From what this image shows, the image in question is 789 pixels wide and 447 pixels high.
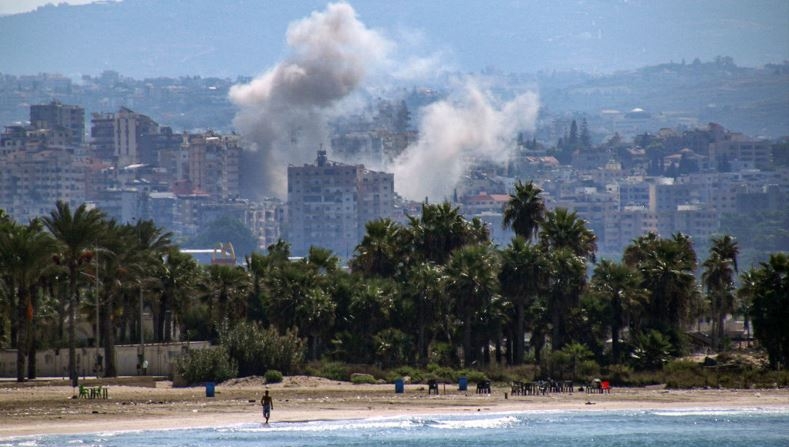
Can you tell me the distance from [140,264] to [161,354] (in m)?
4.61

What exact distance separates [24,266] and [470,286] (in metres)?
19.4

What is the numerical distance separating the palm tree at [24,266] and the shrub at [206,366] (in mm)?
5895

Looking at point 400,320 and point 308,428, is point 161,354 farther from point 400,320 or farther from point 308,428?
point 308,428

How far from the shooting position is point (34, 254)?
7256 centimetres

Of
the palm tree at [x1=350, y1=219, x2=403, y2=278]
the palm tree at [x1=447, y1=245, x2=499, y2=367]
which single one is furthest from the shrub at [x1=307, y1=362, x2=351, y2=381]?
the palm tree at [x1=350, y1=219, x2=403, y2=278]

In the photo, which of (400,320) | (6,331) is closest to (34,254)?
(6,331)

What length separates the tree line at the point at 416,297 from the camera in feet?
262

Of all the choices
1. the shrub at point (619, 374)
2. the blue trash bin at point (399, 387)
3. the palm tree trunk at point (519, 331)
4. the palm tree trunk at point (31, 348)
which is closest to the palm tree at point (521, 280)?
the palm tree trunk at point (519, 331)

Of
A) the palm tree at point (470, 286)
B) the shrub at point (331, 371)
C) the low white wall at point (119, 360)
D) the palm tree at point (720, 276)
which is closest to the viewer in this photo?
the shrub at point (331, 371)

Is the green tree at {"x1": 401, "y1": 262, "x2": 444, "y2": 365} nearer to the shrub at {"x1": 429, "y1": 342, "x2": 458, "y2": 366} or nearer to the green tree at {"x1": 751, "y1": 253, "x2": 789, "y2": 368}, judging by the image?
the shrub at {"x1": 429, "y1": 342, "x2": 458, "y2": 366}

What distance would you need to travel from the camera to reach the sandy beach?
60.9 meters

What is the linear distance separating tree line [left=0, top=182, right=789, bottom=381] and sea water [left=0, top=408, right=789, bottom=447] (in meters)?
12.8

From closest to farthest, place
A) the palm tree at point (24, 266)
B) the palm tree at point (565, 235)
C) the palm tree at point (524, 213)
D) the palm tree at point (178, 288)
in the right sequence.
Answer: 1. the palm tree at point (24, 266)
2. the palm tree at point (178, 288)
3. the palm tree at point (565, 235)
4. the palm tree at point (524, 213)

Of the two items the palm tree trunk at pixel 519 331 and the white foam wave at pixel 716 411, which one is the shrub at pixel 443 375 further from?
the white foam wave at pixel 716 411
